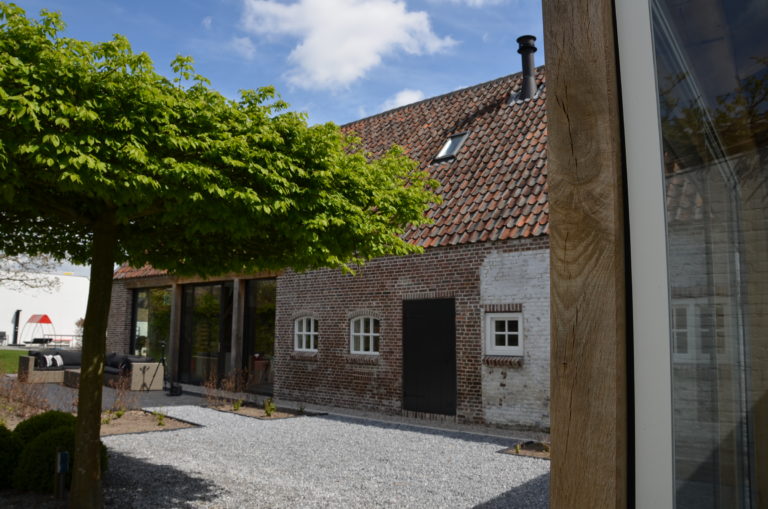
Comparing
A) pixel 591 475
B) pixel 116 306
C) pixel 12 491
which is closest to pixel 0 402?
pixel 12 491

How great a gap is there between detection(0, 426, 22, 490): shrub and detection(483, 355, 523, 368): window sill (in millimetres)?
7433

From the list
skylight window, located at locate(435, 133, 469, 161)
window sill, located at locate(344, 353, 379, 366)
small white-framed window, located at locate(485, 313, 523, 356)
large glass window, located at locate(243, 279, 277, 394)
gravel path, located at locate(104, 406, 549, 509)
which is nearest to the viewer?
gravel path, located at locate(104, 406, 549, 509)

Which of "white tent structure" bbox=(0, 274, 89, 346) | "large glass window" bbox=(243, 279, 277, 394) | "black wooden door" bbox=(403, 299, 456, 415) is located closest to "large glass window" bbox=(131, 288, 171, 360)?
"large glass window" bbox=(243, 279, 277, 394)

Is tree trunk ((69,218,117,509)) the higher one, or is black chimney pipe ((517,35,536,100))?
black chimney pipe ((517,35,536,100))

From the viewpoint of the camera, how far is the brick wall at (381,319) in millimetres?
11227

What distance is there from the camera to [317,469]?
7.41 meters

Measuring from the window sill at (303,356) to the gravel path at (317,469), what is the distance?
337 cm

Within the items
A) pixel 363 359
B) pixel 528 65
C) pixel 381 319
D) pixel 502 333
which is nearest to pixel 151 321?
pixel 363 359

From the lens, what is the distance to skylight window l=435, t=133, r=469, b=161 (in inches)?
547

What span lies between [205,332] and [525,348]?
1061 cm

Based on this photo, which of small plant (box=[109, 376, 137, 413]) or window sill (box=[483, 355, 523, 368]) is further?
small plant (box=[109, 376, 137, 413])

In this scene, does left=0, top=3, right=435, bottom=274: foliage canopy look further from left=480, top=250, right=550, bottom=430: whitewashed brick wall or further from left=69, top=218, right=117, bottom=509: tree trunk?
left=480, top=250, right=550, bottom=430: whitewashed brick wall

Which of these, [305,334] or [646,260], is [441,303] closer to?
[305,334]

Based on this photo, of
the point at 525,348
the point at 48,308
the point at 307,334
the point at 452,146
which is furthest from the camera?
the point at 48,308
